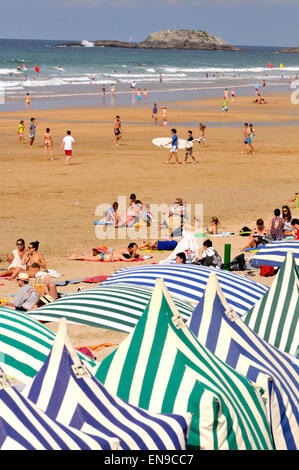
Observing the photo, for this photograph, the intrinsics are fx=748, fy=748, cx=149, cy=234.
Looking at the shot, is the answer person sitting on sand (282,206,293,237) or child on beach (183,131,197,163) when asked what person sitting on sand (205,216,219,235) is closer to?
person sitting on sand (282,206,293,237)

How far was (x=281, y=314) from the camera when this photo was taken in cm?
737

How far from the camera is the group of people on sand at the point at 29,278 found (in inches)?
446

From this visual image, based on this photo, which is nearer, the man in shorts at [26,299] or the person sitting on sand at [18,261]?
the man in shorts at [26,299]

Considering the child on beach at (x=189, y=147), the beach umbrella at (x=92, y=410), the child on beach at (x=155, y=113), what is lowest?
the beach umbrella at (x=92, y=410)

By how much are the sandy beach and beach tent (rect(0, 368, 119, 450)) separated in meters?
5.07

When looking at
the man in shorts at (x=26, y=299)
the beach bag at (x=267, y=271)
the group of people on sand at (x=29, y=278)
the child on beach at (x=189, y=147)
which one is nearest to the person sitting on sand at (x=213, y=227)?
the beach bag at (x=267, y=271)

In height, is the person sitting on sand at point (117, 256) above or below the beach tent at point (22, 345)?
below

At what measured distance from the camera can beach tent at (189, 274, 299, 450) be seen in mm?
5645

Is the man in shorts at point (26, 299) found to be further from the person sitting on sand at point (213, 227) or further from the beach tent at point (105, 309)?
the person sitting on sand at point (213, 227)

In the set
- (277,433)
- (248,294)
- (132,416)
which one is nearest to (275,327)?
(248,294)

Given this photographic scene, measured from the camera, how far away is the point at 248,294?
886 cm

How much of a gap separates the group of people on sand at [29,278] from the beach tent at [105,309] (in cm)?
319

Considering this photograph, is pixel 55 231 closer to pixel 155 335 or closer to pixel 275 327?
pixel 275 327
